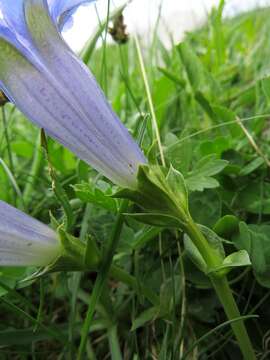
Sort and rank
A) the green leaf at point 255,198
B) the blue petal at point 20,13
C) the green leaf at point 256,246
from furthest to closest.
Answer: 1. the green leaf at point 255,198
2. the green leaf at point 256,246
3. the blue petal at point 20,13

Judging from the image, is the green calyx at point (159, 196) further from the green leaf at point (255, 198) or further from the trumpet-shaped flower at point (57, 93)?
the green leaf at point (255, 198)

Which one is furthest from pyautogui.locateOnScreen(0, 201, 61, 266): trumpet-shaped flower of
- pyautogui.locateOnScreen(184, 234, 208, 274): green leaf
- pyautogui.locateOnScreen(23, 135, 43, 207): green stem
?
pyautogui.locateOnScreen(23, 135, 43, 207): green stem

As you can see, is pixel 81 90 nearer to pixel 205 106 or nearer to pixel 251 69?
pixel 205 106

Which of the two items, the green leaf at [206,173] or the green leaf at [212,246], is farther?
the green leaf at [206,173]

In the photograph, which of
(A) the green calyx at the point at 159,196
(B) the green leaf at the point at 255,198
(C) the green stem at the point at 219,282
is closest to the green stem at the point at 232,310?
(C) the green stem at the point at 219,282

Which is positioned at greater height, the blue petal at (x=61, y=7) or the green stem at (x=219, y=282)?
the blue petal at (x=61, y=7)

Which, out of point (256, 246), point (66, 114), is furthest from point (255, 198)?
point (66, 114)

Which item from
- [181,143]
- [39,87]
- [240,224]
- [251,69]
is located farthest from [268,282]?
[251,69]
